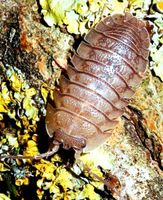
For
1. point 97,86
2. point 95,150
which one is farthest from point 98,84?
point 95,150

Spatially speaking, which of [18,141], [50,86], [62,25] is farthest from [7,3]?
[18,141]

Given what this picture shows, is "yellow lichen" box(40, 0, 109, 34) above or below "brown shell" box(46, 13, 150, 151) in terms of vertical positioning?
above

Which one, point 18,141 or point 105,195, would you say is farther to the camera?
point 18,141

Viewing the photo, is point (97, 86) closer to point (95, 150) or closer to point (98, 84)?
point (98, 84)

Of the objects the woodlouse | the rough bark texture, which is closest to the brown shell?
the woodlouse

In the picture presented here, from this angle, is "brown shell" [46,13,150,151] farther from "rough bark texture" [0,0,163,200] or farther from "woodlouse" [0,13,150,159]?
"rough bark texture" [0,0,163,200]

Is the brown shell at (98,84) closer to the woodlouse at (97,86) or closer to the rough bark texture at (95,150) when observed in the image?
the woodlouse at (97,86)

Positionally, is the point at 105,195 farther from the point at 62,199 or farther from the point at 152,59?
the point at 152,59

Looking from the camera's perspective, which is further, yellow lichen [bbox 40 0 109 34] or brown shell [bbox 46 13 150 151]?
yellow lichen [bbox 40 0 109 34]
